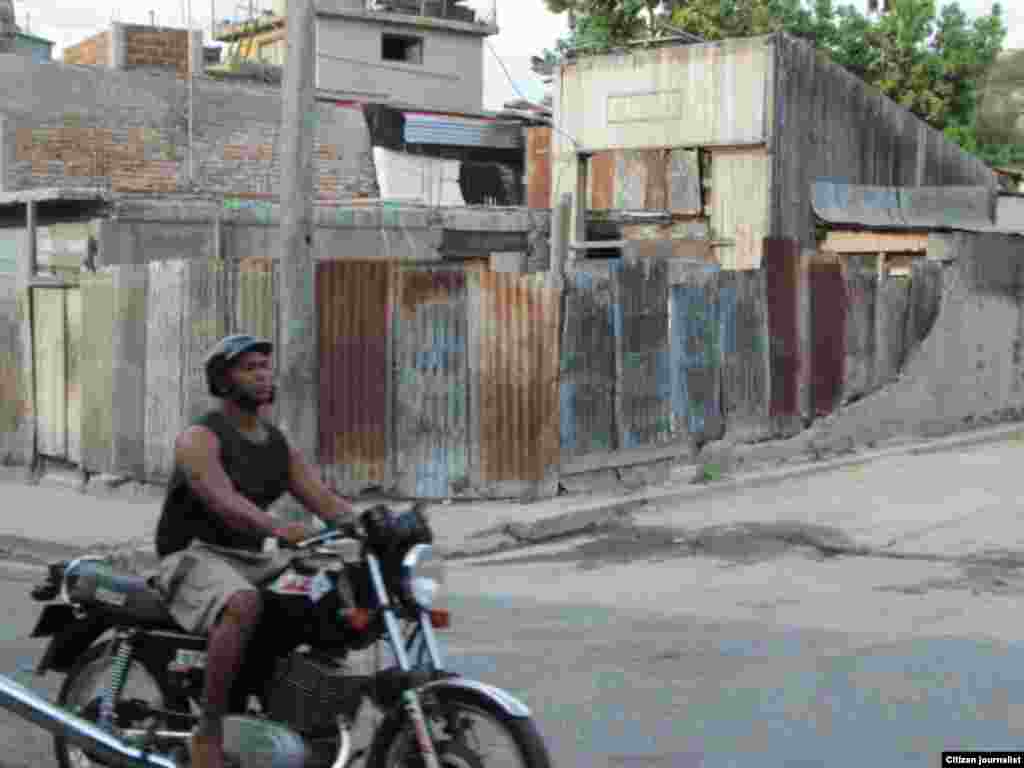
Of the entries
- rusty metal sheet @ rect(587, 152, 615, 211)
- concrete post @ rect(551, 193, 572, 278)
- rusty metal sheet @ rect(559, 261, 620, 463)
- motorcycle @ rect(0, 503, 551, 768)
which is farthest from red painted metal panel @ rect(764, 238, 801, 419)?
motorcycle @ rect(0, 503, 551, 768)

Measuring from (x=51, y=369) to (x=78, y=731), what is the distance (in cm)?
891

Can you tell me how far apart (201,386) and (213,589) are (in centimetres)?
720

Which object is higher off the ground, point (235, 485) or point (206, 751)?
point (235, 485)

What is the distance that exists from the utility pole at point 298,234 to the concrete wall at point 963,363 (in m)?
5.33

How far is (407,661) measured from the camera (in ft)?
13.9

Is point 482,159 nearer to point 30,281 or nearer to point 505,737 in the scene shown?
point 30,281

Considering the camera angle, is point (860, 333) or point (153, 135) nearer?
point (860, 333)

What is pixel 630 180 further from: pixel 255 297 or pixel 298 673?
pixel 298 673

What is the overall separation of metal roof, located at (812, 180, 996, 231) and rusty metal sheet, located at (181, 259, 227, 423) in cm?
1177

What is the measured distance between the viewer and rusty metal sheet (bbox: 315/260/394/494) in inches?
432

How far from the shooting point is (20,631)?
7617 mm

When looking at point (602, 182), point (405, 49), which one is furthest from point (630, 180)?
point (405, 49)

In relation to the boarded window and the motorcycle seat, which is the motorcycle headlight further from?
the boarded window

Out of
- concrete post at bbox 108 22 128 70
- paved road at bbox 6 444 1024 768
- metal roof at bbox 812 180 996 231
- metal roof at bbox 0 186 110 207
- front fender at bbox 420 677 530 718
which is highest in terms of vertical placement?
concrete post at bbox 108 22 128 70
